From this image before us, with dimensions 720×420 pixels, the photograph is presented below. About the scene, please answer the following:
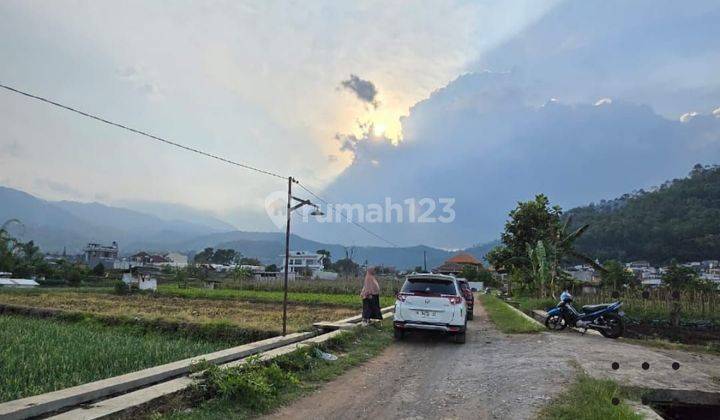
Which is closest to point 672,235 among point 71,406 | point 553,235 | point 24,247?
point 553,235

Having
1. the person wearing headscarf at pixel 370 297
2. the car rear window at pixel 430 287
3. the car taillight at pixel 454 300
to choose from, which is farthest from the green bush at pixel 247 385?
the person wearing headscarf at pixel 370 297

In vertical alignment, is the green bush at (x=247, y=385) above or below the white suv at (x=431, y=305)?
below

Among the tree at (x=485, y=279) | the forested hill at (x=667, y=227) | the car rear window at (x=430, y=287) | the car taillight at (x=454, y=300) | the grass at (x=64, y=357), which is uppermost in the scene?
the forested hill at (x=667, y=227)

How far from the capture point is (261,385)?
21.4ft

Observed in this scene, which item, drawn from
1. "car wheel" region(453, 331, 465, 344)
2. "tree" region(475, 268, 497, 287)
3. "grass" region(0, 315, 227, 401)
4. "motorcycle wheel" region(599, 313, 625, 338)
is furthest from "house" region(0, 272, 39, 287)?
"tree" region(475, 268, 497, 287)

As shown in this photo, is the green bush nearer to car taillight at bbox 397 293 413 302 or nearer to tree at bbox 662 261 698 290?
car taillight at bbox 397 293 413 302

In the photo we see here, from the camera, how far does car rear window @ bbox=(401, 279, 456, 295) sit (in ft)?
39.3

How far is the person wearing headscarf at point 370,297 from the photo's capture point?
14.9m

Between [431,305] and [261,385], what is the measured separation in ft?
20.3

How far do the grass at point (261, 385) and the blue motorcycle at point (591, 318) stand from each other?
7861 millimetres

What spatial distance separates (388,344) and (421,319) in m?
1.01

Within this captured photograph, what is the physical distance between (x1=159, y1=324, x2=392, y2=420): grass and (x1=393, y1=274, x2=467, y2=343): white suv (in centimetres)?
228

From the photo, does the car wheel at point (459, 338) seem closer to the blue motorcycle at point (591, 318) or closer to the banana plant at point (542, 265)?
the blue motorcycle at point (591, 318)

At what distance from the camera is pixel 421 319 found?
11992mm
